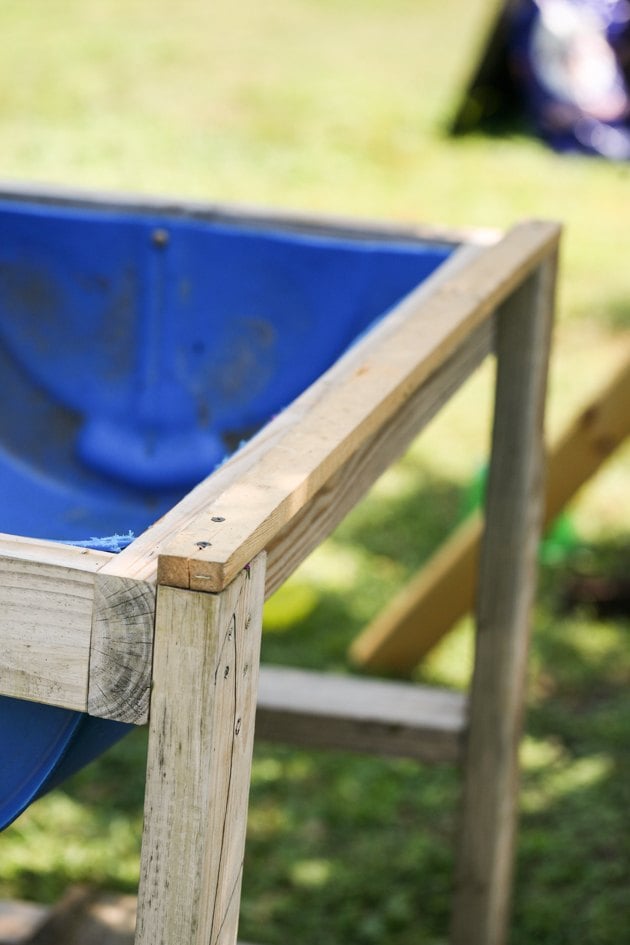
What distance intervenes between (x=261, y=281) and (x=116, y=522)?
466 mm

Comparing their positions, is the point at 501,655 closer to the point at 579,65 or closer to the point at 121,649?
the point at 121,649

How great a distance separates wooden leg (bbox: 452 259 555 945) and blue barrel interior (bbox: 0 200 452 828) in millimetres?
281

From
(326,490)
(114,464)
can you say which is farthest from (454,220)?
(326,490)

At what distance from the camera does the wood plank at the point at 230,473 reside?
0.93 meters

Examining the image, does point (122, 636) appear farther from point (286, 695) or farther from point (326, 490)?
point (286, 695)

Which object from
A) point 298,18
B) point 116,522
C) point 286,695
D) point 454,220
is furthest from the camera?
point 298,18

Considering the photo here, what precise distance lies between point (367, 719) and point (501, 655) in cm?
26

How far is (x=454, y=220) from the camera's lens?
6223 millimetres

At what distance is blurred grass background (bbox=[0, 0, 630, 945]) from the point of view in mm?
2459

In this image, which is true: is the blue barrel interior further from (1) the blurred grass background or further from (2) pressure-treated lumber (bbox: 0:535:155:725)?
(2) pressure-treated lumber (bbox: 0:535:155:725)

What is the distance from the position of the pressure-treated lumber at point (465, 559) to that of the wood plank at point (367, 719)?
24.2 inches

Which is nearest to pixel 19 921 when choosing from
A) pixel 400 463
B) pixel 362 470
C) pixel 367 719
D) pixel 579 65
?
pixel 367 719

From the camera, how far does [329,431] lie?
1.17m

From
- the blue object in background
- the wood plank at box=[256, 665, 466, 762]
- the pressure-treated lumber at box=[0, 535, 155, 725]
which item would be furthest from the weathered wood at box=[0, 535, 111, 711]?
the blue object in background
